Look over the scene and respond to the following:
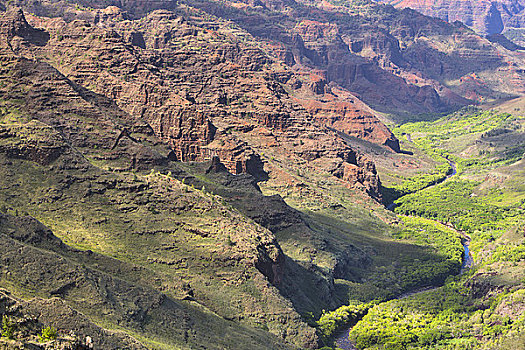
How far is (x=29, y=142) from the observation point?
143m

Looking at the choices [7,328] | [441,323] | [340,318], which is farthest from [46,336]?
A: [441,323]

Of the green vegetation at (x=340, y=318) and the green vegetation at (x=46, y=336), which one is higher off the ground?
the green vegetation at (x=46, y=336)

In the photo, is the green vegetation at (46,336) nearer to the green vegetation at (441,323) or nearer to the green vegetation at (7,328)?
the green vegetation at (7,328)

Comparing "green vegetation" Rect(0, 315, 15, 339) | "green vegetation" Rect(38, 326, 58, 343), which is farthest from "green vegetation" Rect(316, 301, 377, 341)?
"green vegetation" Rect(0, 315, 15, 339)

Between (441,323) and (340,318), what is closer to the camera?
(340,318)

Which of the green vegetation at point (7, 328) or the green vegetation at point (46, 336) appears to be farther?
the green vegetation at point (46, 336)

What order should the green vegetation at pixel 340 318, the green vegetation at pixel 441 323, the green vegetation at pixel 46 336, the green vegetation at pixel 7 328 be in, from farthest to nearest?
the green vegetation at pixel 441 323, the green vegetation at pixel 340 318, the green vegetation at pixel 46 336, the green vegetation at pixel 7 328

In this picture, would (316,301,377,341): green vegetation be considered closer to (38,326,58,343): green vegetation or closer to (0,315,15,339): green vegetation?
(38,326,58,343): green vegetation

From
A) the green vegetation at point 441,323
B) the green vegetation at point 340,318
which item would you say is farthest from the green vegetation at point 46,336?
the green vegetation at point 441,323

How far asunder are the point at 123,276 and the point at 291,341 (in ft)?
103

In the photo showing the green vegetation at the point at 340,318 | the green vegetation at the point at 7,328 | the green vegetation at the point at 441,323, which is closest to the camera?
the green vegetation at the point at 7,328

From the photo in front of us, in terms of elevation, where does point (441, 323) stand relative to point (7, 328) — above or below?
below

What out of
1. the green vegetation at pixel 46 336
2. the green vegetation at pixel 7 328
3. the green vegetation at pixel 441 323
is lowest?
the green vegetation at pixel 441 323

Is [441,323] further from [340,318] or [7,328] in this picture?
[7,328]
